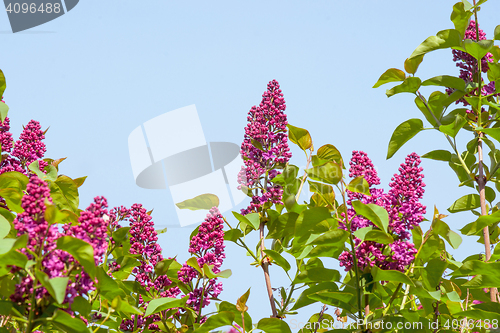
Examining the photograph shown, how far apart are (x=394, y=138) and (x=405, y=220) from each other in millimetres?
776

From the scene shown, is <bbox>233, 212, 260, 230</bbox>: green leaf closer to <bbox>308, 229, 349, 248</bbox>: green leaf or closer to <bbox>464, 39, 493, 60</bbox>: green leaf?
<bbox>308, 229, 349, 248</bbox>: green leaf

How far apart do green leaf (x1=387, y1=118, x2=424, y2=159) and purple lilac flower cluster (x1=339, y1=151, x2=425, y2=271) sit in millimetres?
486

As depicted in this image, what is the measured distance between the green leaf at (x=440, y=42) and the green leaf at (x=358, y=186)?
3.26 ft

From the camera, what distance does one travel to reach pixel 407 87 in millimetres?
2807

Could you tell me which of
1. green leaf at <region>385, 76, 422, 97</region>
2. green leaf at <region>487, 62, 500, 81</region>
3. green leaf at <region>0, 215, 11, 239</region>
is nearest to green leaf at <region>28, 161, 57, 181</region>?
green leaf at <region>0, 215, 11, 239</region>

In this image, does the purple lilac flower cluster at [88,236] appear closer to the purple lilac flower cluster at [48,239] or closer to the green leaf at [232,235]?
the purple lilac flower cluster at [48,239]

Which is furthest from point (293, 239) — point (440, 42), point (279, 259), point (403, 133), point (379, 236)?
point (440, 42)

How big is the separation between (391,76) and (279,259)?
1.30 meters

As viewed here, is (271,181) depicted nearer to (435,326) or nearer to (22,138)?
(435,326)

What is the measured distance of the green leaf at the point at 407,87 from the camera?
2.75 metres

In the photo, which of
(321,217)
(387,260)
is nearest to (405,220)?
→ (387,260)

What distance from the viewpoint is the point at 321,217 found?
206cm

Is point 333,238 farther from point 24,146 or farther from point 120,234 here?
point 24,146

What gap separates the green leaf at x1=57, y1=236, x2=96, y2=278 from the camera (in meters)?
A: 1.31
